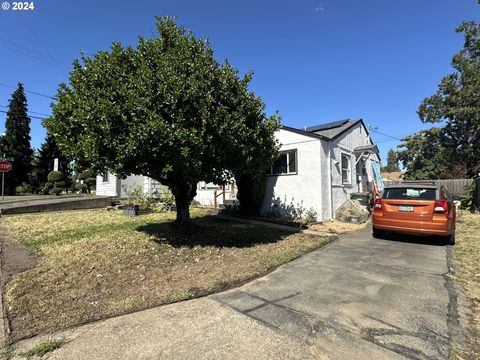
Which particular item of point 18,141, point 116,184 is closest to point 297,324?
point 116,184

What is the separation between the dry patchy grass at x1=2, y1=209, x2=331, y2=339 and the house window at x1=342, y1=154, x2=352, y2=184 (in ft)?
20.1

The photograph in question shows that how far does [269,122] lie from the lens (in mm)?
7828

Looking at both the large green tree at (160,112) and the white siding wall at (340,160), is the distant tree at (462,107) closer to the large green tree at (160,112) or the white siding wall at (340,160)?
the white siding wall at (340,160)

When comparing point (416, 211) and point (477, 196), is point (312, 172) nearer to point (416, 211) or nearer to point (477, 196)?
point (416, 211)

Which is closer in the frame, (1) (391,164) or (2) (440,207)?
(2) (440,207)

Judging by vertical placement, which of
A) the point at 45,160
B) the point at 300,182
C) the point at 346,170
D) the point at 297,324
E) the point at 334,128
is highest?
the point at 45,160

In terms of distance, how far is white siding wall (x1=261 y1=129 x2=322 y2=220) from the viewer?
39.0 feet

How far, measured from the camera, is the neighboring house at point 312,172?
11.9m

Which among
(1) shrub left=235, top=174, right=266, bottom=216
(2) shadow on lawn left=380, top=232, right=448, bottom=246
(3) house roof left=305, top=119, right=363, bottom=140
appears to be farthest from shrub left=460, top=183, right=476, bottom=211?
(1) shrub left=235, top=174, right=266, bottom=216

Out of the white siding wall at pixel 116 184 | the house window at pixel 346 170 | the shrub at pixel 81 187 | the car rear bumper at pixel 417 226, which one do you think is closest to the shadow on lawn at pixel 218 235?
the car rear bumper at pixel 417 226

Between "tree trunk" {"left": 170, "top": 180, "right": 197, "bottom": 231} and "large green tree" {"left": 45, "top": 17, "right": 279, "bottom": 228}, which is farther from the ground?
"large green tree" {"left": 45, "top": 17, "right": 279, "bottom": 228}

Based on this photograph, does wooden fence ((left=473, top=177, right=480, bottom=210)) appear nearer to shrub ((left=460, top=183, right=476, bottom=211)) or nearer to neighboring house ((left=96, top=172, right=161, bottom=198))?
shrub ((left=460, top=183, right=476, bottom=211))

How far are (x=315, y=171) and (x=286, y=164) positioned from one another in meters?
1.56

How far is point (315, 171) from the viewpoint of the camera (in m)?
12.0
